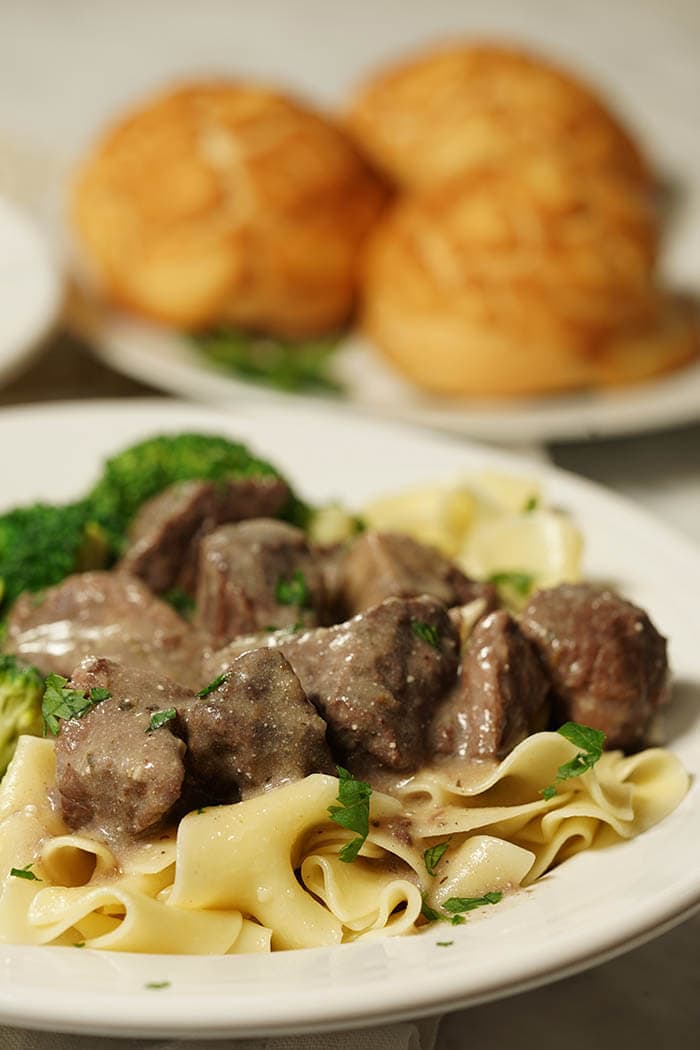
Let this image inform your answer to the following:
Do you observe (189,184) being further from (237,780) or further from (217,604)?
(237,780)

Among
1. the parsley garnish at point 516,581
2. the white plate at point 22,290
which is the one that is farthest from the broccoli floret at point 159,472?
the white plate at point 22,290

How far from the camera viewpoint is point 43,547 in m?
5.12

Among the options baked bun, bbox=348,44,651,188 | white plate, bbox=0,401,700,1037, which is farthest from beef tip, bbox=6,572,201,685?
baked bun, bbox=348,44,651,188

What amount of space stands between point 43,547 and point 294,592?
0.99 meters

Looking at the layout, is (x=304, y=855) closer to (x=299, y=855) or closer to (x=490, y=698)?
(x=299, y=855)

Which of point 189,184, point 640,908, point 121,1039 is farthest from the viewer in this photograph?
point 189,184

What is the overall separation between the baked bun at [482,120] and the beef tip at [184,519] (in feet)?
12.9

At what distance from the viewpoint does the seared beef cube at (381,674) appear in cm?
398

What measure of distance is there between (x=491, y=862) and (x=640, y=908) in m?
0.51

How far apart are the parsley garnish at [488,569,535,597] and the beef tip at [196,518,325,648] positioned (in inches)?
33.6

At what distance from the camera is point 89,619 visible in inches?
184

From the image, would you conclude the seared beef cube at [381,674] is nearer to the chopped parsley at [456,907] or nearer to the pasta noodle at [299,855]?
the pasta noodle at [299,855]

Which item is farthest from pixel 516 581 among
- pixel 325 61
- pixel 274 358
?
pixel 325 61

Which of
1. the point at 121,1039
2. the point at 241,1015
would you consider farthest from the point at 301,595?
the point at 241,1015
